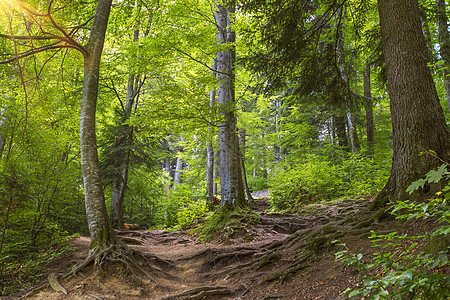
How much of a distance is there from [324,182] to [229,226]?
17.0ft

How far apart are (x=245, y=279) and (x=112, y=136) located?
9550 mm

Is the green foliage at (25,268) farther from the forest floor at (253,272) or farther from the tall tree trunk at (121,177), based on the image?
the tall tree trunk at (121,177)

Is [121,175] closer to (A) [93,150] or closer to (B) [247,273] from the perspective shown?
(A) [93,150]

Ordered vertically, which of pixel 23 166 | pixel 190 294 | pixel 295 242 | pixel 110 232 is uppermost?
pixel 23 166

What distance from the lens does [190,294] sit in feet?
15.0

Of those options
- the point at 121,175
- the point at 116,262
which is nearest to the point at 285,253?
the point at 116,262

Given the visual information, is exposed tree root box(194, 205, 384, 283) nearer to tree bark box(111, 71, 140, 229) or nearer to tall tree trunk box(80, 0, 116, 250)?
tall tree trunk box(80, 0, 116, 250)

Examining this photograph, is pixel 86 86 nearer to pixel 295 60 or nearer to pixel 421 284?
pixel 295 60

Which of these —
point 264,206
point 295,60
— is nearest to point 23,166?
point 295,60

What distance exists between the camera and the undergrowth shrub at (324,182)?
10508mm

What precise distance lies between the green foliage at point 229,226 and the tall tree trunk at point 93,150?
12.1ft

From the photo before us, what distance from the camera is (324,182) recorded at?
11.3 meters

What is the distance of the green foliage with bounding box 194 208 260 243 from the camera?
7.96 metres

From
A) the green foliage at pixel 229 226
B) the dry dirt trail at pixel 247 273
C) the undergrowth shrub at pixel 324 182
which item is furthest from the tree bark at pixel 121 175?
the undergrowth shrub at pixel 324 182
